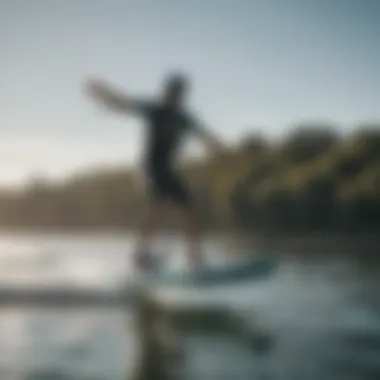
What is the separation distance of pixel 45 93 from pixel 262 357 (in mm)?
751

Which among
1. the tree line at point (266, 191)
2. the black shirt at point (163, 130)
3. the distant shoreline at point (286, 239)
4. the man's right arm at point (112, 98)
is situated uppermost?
the man's right arm at point (112, 98)

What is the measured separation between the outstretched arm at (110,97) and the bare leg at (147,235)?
8.8 inches

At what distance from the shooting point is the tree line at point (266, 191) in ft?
4.58

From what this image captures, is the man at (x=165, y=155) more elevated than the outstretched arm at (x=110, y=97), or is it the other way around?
the outstretched arm at (x=110, y=97)

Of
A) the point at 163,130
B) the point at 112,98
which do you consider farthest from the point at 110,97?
the point at 163,130

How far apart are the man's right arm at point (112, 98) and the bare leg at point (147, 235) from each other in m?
0.22

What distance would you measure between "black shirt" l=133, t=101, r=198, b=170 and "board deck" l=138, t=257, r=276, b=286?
233mm

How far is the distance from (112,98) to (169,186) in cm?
23

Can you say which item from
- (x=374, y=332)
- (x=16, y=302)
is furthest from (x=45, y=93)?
(x=374, y=332)

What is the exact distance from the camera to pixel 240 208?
141cm

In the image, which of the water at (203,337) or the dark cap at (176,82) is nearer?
the water at (203,337)

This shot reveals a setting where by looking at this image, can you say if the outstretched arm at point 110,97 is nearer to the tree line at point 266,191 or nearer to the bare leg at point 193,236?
the tree line at point 266,191

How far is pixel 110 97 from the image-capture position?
141 cm

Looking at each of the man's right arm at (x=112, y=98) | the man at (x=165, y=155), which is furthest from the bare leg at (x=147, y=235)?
the man's right arm at (x=112, y=98)
